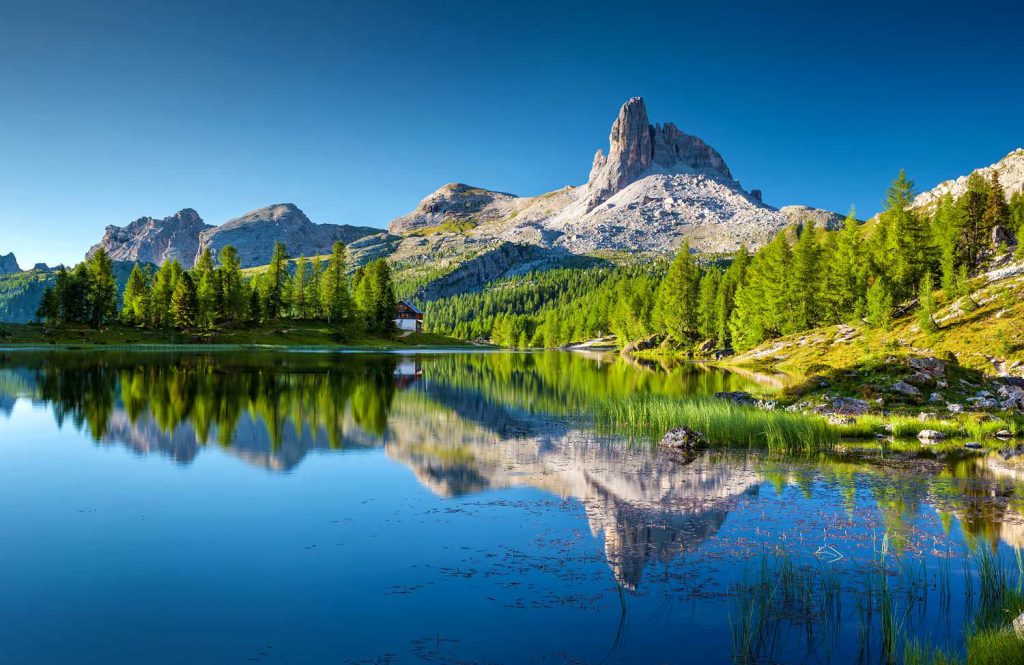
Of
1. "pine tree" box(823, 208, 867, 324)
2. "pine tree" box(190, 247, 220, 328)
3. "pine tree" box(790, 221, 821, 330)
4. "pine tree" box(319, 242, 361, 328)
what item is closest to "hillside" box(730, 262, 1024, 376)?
"pine tree" box(823, 208, 867, 324)

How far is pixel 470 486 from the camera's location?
20594mm


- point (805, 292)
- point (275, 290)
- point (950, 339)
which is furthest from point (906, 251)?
point (275, 290)

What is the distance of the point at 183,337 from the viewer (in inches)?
4724

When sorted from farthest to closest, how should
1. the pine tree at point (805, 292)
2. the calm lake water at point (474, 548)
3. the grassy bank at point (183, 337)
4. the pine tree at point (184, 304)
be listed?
the pine tree at point (184, 304) → the grassy bank at point (183, 337) → the pine tree at point (805, 292) → the calm lake water at point (474, 548)

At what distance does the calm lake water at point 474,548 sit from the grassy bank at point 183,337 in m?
96.0

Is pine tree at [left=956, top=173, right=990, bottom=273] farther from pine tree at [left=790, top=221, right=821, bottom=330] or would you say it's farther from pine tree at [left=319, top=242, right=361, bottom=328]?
pine tree at [left=319, top=242, right=361, bottom=328]

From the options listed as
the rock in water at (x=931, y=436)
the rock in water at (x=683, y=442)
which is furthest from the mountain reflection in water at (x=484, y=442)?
the rock in water at (x=931, y=436)

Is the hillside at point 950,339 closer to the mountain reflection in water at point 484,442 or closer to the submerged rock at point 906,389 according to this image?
the submerged rock at point 906,389

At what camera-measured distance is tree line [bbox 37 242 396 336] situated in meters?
116

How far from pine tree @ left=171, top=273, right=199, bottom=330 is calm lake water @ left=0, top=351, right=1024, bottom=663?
3949 inches

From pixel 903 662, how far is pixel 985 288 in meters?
80.6

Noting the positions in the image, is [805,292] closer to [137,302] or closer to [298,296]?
[298,296]

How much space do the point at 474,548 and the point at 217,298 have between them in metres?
127

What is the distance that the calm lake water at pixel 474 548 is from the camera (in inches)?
399
